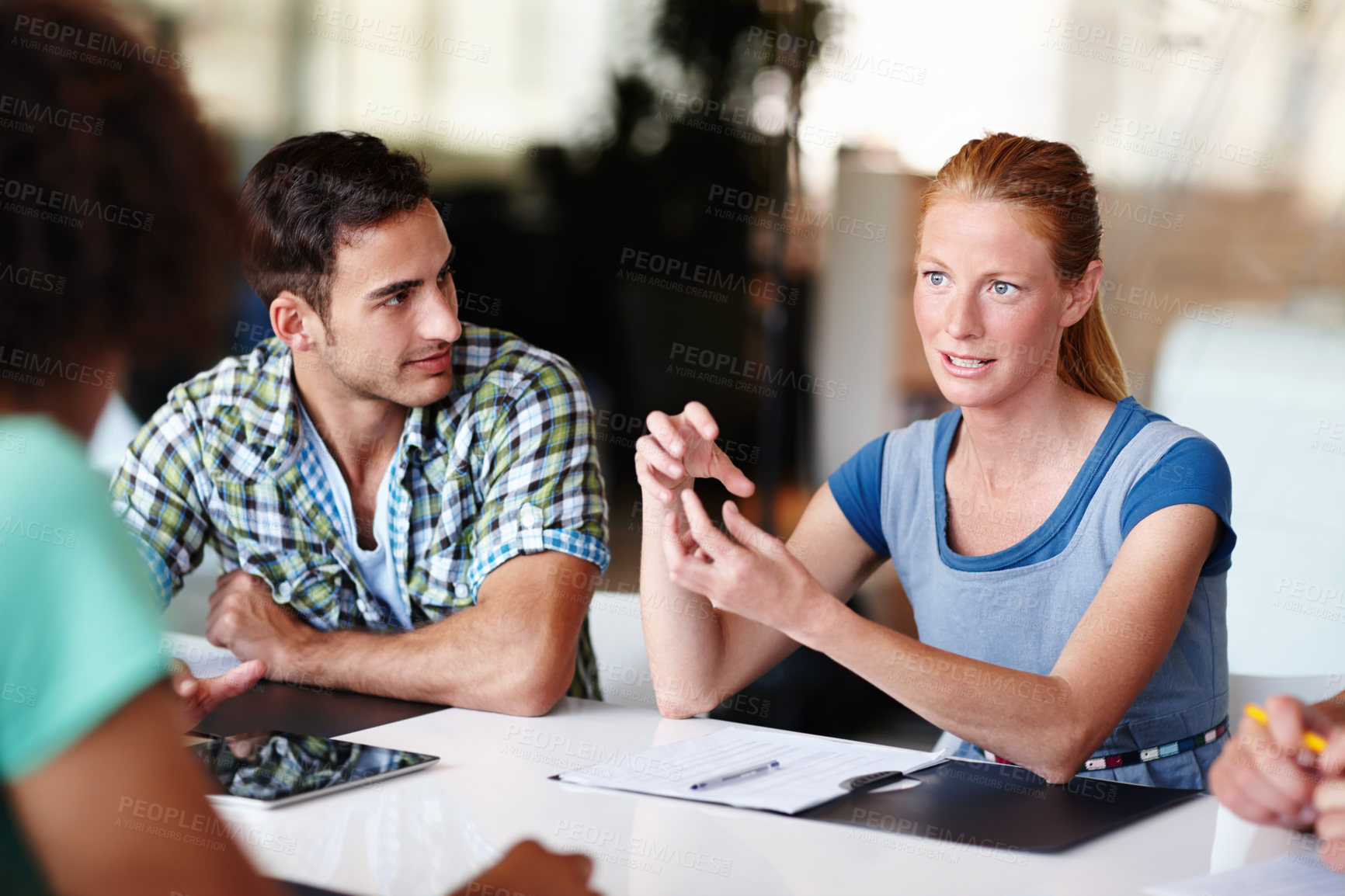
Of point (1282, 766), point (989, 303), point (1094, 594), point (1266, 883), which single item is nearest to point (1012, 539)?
point (1094, 594)

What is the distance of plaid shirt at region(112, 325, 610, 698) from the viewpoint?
1748 millimetres

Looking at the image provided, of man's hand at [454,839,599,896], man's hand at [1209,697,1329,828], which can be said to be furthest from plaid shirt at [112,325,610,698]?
man's hand at [1209,697,1329,828]

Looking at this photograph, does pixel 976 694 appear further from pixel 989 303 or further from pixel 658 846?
pixel 989 303

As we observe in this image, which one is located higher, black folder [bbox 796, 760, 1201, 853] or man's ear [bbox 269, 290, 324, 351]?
man's ear [bbox 269, 290, 324, 351]

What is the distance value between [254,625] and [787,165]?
2705 mm

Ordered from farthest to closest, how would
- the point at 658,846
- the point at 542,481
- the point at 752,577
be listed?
1. the point at 542,481
2. the point at 752,577
3. the point at 658,846

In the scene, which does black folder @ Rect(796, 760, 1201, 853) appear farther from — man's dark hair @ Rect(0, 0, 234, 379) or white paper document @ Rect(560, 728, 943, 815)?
man's dark hair @ Rect(0, 0, 234, 379)

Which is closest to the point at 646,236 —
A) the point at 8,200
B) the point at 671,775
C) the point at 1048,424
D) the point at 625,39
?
the point at 625,39

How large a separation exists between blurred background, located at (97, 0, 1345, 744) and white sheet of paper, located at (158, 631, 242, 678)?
1.31 metres

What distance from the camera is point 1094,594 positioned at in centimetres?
146

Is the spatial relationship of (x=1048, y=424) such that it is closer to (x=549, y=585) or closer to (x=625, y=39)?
(x=549, y=585)

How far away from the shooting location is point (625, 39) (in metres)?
4.11

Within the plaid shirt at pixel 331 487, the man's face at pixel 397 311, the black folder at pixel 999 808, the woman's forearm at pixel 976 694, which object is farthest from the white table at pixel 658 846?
the man's face at pixel 397 311

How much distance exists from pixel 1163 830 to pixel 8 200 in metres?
1.02
